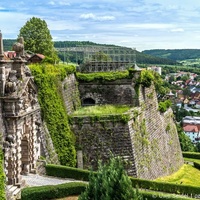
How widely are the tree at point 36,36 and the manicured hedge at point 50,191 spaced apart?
3223 centimetres

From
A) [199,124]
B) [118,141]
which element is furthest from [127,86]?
[199,124]

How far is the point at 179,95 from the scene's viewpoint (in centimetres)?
15950

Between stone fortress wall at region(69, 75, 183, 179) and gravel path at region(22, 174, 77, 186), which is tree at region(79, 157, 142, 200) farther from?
stone fortress wall at region(69, 75, 183, 179)

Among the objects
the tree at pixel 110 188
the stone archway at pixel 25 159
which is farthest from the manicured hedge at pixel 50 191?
the tree at pixel 110 188

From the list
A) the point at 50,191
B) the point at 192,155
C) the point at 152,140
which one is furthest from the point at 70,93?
the point at 192,155

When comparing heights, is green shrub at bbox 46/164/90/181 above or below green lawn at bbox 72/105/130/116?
below

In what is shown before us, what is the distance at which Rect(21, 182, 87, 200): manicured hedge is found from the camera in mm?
21031

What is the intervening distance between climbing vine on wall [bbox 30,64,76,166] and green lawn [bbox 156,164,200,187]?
27.3ft

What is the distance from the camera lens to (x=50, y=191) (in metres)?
21.6

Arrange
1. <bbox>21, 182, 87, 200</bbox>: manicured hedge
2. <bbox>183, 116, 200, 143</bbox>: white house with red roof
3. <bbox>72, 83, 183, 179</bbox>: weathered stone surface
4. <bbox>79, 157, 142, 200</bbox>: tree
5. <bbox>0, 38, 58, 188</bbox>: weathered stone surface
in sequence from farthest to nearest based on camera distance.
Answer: <bbox>183, 116, 200, 143</bbox>: white house with red roof, <bbox>72, 83, 183, 179</bbox>: weathered stone surface, <bbox>0, 38, 58, 188</bbox>: weathered stone surface, <bbox>21, 182, 87, 200</bbox>: manicured hedge, <bbox>79, 157, 142, 200</bbox>: tree

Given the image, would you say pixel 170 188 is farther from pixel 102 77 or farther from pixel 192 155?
pixel 192 155

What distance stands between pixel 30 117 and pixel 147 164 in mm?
11526

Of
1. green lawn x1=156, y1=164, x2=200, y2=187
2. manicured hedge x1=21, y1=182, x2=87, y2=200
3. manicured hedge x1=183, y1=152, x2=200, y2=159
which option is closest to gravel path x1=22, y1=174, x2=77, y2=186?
manicured hedge x1=21, y1=182, x2=87, y2=200

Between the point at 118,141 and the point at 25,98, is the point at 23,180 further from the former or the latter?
the point at 118,141
